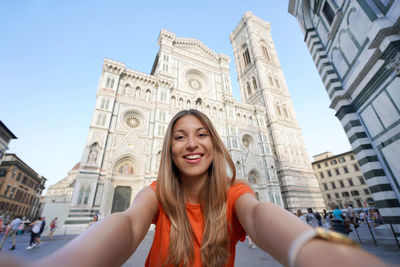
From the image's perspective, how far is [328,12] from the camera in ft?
19.2

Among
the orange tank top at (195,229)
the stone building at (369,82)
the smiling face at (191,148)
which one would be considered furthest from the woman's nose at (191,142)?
the stone building at (369,82)

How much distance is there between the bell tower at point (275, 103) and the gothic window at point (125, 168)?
17778mm

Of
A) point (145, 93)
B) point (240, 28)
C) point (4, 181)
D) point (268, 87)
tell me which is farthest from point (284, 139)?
point (4, 181)

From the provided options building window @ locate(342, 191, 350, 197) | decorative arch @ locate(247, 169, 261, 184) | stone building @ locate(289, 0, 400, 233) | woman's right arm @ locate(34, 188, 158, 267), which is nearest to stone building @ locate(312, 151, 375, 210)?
building window @ locate(342, 191, 350, 197)

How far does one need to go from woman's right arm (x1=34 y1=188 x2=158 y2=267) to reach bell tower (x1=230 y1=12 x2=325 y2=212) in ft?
74.6

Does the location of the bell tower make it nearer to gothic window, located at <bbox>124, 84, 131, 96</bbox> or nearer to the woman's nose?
gothic window, located at <bbox>124, 84, 131, 96</bbox>

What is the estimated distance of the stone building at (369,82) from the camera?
373 cm

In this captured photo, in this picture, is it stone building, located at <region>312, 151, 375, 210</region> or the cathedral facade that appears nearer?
the cathedral facade

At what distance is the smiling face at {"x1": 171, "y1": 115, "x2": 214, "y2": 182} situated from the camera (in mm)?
1427

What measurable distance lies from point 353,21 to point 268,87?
2306 cm

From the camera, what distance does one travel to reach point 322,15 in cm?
604

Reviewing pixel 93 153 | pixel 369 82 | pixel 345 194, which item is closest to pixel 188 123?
pixel 369 82

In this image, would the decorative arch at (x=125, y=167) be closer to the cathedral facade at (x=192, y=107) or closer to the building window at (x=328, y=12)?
the cathedral facade at (x=192, y=107)

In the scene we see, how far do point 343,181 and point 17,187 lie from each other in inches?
1972
